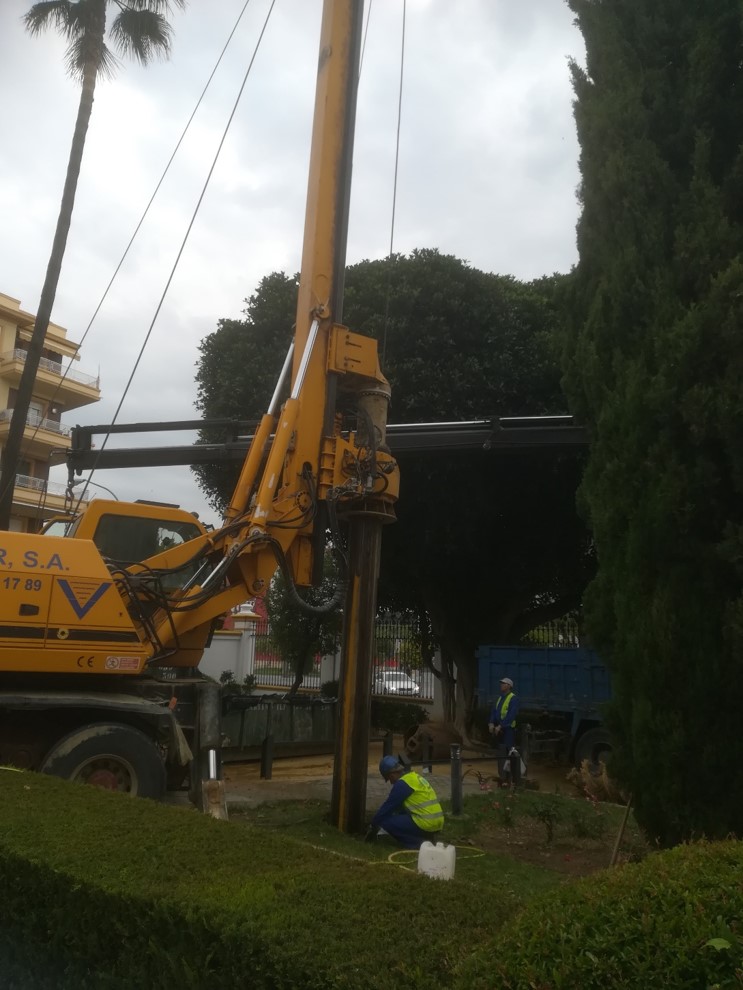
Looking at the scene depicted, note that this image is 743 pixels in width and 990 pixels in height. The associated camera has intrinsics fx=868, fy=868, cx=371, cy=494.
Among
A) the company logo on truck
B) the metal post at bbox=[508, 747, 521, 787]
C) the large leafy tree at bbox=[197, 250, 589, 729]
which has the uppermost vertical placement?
the large leafy tree at bbox=[197, 250, 589, 729]

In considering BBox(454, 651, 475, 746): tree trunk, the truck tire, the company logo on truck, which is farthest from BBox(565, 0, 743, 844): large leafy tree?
BBox(454, 651, 475, 746): tree trunk

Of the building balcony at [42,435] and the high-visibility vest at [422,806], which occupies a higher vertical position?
the building balcony at [42,435]

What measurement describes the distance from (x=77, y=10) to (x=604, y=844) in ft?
54.4

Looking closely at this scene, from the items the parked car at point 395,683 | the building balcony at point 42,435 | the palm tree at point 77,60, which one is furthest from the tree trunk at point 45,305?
the building balcony at point 42,435

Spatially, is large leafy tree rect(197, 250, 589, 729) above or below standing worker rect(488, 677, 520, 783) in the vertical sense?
above

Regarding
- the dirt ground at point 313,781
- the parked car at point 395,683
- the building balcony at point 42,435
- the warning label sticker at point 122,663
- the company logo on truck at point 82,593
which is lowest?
the dirt ground at point 313,781

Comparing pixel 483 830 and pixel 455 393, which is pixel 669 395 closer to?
pixel 483 830

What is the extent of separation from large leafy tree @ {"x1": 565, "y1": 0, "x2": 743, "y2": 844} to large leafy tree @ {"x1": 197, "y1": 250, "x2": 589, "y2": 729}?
8.64 metres

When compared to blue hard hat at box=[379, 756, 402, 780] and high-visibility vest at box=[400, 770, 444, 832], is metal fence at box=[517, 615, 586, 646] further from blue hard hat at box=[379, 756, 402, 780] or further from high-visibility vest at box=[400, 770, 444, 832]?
high-visibility vest at box=[400, 770, 444, 832]

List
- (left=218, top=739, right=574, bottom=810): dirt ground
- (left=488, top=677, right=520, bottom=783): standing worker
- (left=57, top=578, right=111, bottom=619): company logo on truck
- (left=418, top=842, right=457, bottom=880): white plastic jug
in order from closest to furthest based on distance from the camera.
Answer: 1. (left=418, top=842, right=457, bottom=880): white plastic jug
2. (left=57, top=578, right=111, bottom=619): company logo on truck
3. (left=218, top=739, right=574, bottom=810): dirt ground
4. (left=488, top=677, right=520, bottom=783): standing worker

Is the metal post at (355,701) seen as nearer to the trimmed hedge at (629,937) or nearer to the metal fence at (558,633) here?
the trimmed hedge at (629,937)

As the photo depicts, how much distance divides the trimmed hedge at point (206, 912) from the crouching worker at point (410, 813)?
4216 millimetres

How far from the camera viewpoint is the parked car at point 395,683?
2767 centimetres

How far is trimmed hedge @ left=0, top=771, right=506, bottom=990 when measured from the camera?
273 cm
